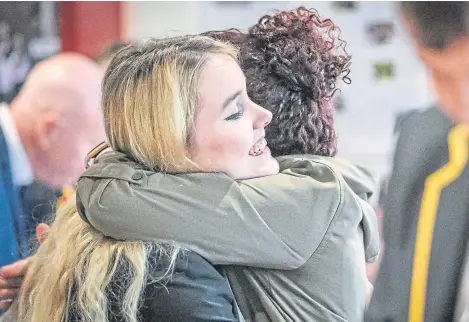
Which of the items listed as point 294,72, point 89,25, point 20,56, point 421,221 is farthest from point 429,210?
point 20,56

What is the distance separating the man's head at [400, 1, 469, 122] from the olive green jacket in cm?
25

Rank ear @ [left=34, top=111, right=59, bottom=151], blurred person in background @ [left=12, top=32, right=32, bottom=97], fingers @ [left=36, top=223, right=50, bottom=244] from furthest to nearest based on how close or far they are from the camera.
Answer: blurred person in background @ [left=12, top=32, right=32, bottom=97], ear @ [left=34, top=111, right=59, bottom=151], fingers @ [left=36, top=223, right=50, bottom=244]

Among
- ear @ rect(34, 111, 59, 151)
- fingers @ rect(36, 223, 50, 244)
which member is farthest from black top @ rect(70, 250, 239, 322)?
ear @ rect(34, 111, 59, 151)

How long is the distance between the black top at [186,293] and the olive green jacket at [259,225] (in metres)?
0.02

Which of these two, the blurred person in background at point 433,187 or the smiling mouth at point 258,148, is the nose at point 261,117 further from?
the blurred person in background at point 433,187

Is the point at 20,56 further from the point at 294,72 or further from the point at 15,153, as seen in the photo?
the point at 294,72

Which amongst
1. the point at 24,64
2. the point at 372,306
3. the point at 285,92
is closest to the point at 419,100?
the point at 285,92

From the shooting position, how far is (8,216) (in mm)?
1351

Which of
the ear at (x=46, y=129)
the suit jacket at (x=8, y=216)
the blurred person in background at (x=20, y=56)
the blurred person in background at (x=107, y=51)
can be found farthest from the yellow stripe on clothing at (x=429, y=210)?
the blurred person in background at (x=20, y=56)

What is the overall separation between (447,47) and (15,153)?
1280mm

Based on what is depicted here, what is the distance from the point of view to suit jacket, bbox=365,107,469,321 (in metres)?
0.61

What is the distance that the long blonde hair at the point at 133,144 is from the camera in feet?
2.75

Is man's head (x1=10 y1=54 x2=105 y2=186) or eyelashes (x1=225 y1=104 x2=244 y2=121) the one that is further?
man's head (x1=10 y1=54 x2=105 y2=186)

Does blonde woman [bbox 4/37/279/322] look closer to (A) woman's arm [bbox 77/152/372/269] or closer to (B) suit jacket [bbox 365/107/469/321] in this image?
(A) woman's arm [bbox 77/152/372/269]
